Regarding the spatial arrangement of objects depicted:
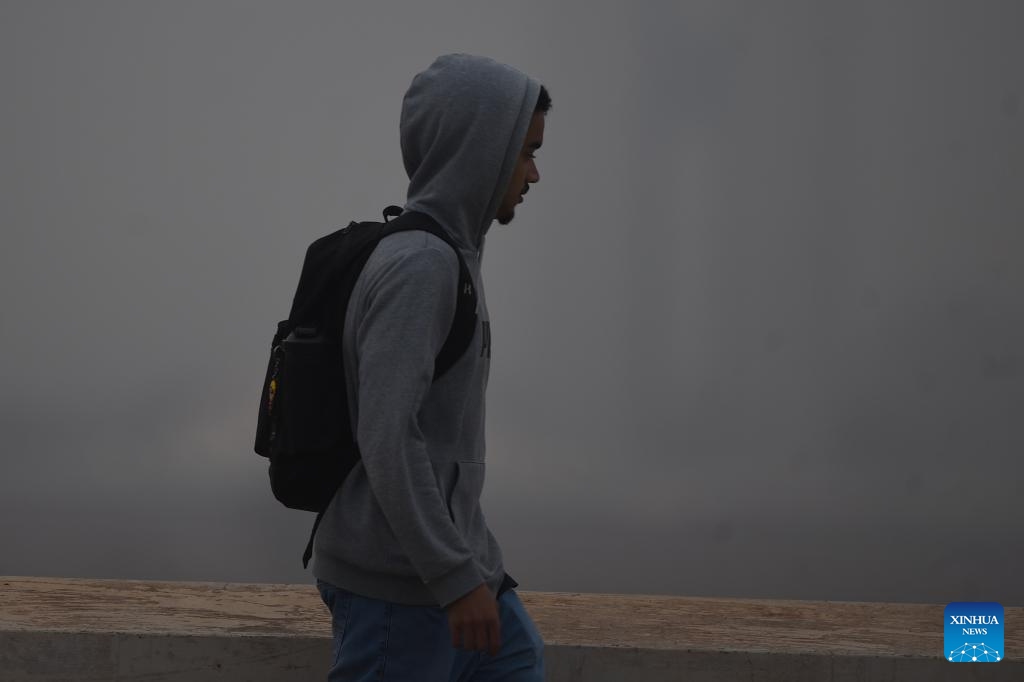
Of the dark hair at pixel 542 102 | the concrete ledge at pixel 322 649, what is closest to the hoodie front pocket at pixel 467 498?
the dark hair at pixel 542 102

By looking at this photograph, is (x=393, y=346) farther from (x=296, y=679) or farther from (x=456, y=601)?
(x=296, y=679)

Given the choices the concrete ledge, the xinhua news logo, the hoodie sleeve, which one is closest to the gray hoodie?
the hoodie sleeve

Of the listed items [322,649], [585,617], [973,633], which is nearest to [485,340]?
[322,649]

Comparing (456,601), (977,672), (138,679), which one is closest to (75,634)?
(138,679)

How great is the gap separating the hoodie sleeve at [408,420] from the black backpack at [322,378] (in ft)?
0.28

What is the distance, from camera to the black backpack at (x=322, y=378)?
143cm

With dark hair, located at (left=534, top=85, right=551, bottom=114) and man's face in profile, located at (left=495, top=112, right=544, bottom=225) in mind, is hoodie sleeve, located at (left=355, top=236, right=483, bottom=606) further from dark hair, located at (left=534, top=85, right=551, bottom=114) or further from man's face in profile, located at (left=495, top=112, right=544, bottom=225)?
dark hair, located at (left=534, top=85, right=551, bottom=114)

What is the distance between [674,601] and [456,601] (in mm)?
1772

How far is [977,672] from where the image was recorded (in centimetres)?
254

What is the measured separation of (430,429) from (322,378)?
0.52ft

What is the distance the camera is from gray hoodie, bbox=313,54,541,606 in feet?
4.37

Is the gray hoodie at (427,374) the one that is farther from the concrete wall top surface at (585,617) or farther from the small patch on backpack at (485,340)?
the concrete wall top surface at (585,617)

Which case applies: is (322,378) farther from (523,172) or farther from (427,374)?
(523,172)

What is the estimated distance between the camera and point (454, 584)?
4.40ft
